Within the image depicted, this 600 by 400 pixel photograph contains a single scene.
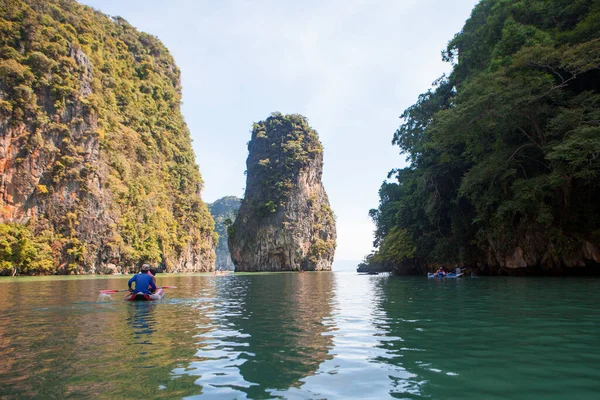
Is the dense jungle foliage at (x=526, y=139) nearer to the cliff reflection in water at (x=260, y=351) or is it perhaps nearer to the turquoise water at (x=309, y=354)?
the turquoise water at (x=309, y=354)

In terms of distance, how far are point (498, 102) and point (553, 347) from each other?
17.3 m

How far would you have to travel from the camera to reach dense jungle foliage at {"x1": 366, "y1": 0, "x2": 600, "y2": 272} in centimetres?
1866

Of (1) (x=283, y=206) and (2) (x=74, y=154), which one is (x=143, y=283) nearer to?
(2) (x=74, y=154)

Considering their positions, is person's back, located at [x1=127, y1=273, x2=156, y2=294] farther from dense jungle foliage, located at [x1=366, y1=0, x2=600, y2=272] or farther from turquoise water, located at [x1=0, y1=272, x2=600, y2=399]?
dense jungle foliage, located at [x1=366, y1=0, x2=600, y2=272]

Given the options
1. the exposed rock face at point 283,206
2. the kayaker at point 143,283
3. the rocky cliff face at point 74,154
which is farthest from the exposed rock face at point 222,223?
the kayaker at point 143,283

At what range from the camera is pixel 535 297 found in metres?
11.8

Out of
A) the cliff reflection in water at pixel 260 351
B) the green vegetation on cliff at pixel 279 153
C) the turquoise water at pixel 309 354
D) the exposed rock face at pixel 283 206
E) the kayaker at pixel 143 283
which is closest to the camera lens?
the turquoise water at pixel 309 354

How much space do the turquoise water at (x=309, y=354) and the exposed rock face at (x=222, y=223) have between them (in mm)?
152206

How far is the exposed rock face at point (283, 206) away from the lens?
79938 mm

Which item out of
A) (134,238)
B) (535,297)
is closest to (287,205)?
(134,238)

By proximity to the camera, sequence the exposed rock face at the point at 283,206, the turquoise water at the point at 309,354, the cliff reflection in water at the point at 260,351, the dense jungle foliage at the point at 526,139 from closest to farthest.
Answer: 1. the turquoise water at the point at 309,354
2. the cliff reflection in water at the point at 260,351
3. the dense jungle foliage at the point at 526,139
4. the exposed rock face at the point at 283,206

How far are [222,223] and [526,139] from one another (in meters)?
150

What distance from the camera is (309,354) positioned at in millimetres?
5383

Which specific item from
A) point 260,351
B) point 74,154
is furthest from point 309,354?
point 74,154
